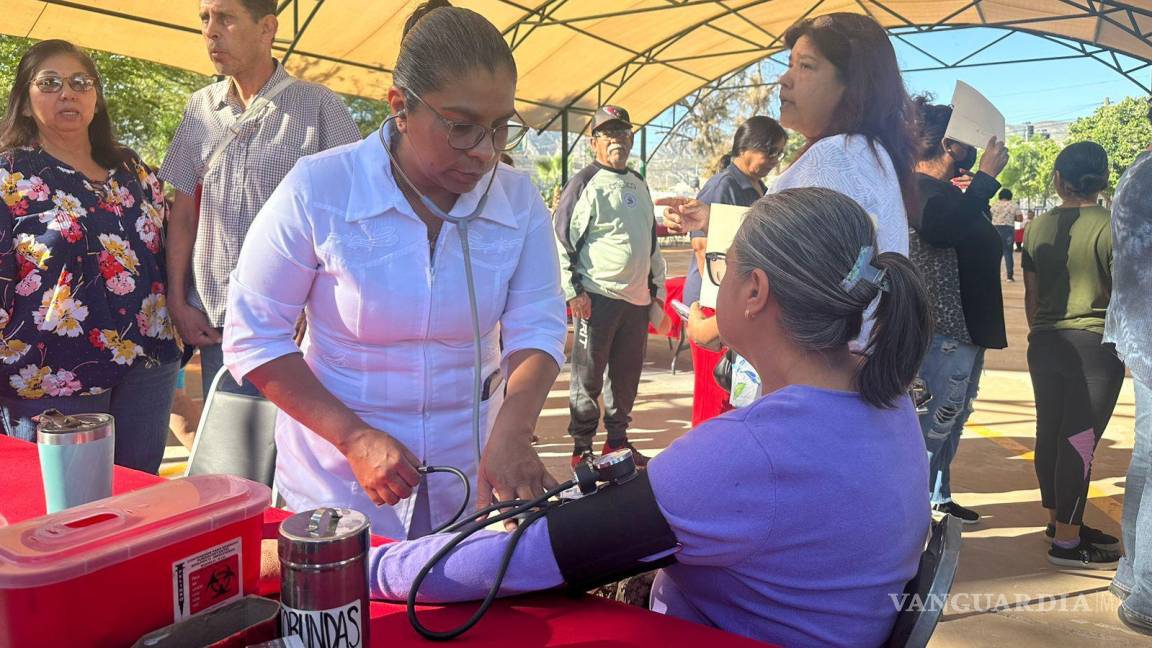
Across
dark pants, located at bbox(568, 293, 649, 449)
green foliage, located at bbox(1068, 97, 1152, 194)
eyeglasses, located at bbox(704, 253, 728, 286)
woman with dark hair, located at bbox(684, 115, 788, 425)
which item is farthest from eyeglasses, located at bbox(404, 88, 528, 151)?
green foliage, located at bbox(1068, 97, 1152, 194)

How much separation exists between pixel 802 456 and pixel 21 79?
263cm

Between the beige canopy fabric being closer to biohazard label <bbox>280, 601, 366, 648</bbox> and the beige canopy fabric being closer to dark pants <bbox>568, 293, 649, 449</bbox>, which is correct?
dark pants <bbox>568, 293, 649, 449</bbox>

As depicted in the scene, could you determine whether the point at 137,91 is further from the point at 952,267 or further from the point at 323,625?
the point at 323,625

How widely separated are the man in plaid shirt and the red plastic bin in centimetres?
165

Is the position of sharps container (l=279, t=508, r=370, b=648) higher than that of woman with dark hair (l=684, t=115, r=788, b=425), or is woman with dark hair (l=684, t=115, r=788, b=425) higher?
woman with dark hair (l=684, t=115, r=788, b=425)

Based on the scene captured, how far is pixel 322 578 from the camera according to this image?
3.04 feet

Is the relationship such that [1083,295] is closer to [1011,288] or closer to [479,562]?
[479,562]

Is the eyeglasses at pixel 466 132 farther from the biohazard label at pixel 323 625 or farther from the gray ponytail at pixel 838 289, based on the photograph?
the biohazard label at pixel 323 625

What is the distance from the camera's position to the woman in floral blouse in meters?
2.46

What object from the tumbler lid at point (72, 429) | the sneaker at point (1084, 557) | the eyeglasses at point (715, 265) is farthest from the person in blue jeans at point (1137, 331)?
the tumbler lid at point (72, 429)

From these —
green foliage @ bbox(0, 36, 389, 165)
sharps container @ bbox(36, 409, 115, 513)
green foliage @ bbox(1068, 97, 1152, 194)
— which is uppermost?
green foliage @ bbox(1068, 97, 1152, 194)

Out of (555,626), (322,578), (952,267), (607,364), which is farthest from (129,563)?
(607,364)

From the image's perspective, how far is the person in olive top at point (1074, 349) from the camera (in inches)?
150

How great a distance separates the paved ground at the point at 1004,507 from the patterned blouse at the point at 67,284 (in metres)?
2.19
